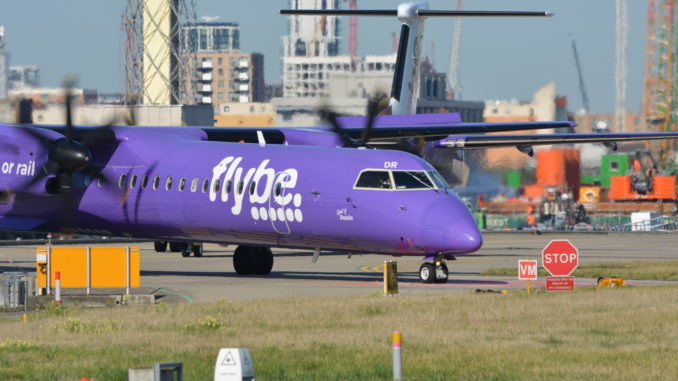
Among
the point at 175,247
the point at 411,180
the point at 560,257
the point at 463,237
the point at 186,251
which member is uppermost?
the point at 411,180

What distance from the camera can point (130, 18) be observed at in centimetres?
10556

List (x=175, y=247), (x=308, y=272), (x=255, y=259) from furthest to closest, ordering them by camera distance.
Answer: (x=175, y=247) → (x=308, y=272) → (x=255, y=259)

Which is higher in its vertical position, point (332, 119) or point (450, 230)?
point (332, 119)

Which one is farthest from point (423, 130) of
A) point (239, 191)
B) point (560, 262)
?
point (560, 262)

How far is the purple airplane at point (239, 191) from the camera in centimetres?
2948

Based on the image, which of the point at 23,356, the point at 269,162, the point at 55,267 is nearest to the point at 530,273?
the point at 269,162

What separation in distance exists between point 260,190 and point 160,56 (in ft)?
267

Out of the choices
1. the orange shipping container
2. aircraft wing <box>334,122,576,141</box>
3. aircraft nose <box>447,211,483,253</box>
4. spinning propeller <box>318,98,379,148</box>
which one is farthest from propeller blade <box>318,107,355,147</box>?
the orange shipping container

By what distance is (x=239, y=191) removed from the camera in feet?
A: 105

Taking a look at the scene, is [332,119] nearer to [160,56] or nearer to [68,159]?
[68,159]

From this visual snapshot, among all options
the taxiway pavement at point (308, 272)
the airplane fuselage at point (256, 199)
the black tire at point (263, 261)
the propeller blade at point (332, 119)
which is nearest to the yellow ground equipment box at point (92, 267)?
the taxiway pavement at point (308, 272)

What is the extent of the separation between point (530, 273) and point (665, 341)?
8.21 m

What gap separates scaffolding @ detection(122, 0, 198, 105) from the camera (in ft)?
357

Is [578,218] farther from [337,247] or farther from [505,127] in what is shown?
[337,247]
